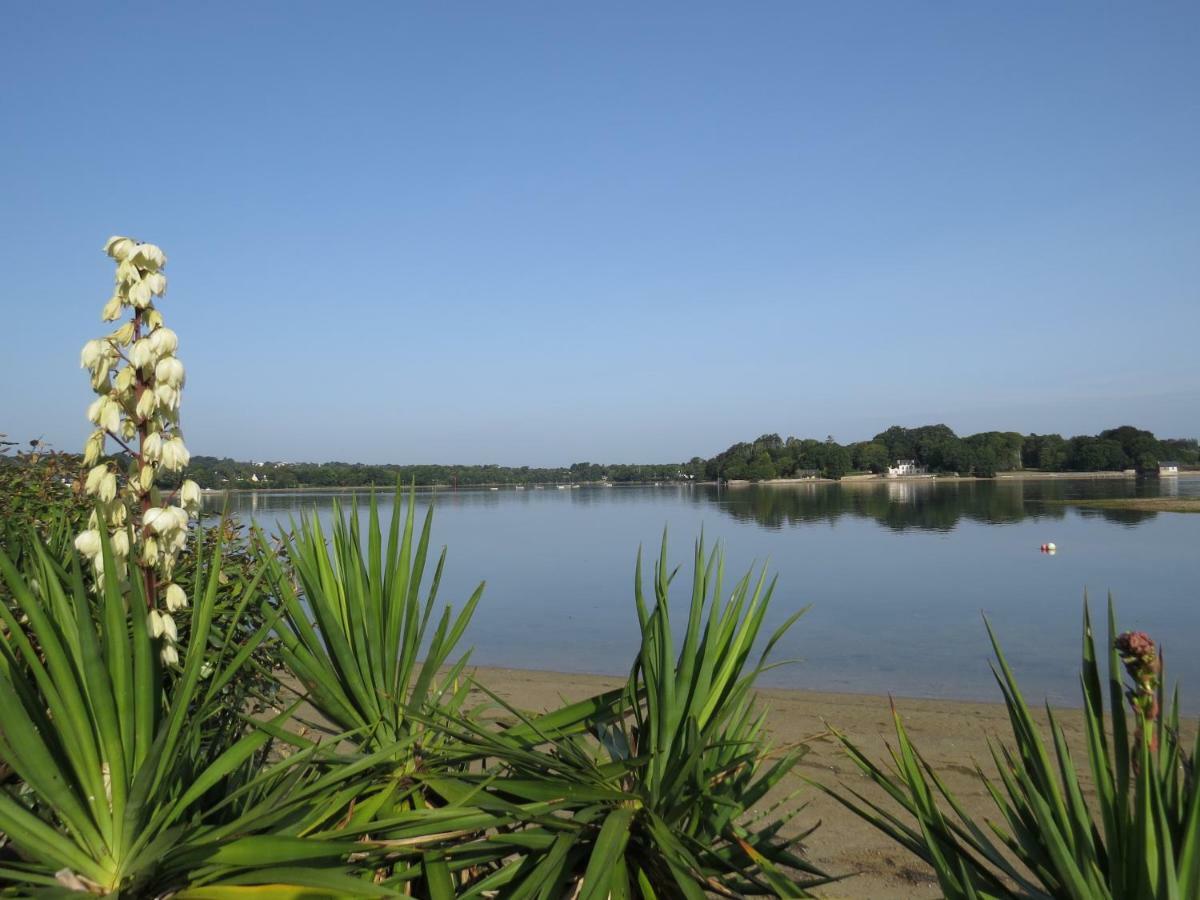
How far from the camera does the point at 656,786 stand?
83.0 inches

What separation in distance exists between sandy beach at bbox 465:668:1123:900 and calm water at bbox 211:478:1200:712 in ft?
4.24

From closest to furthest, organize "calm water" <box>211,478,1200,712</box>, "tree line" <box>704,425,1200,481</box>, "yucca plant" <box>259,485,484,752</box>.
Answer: "yucca plant" <box>259,485,484,752</box>, "calm water" <box>211,478,1200,712</box>, "tree line" <box>704,425,1200,481</box>

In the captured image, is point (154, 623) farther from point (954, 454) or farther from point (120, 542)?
point (954, 454)

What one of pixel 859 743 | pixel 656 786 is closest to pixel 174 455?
pixel 656 786

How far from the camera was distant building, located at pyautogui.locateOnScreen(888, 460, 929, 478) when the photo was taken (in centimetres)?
12407

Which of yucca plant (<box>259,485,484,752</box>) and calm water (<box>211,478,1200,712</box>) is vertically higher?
yucca plant (<box>259,485,484,752</box>)

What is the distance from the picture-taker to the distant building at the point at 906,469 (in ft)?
407

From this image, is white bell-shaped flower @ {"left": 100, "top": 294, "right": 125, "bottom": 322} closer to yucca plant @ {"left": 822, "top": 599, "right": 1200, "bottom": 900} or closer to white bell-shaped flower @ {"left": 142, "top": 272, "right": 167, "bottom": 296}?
white bell-shaped flower @ {"left": 142, "top": 272, "right": 167, "bottom": 296}

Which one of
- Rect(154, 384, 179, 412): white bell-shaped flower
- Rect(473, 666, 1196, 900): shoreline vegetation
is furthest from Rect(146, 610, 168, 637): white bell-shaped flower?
Rect(473, 666, 1196, 900): shoreline vegetation

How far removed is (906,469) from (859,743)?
12549 cm

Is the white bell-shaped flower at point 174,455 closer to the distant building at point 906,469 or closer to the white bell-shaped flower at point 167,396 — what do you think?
the white bell-shaped flower at point 167,396

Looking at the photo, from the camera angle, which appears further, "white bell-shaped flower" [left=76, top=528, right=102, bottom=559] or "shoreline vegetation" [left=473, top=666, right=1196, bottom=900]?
"shoreline vegetation" [left=473, top=666, right=1196, bottom=900]

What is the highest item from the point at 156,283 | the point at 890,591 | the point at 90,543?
the point at 156,283

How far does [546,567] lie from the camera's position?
28.2 metres
